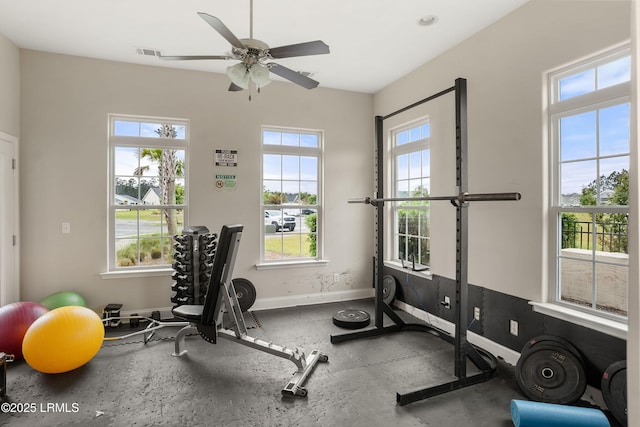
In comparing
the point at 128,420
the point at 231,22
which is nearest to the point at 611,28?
the point at 231,22

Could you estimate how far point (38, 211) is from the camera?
11.6ft

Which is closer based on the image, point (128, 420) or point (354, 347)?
point (128, 420)

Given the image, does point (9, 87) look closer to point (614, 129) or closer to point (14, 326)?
point (14, 326)

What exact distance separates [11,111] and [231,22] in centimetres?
242

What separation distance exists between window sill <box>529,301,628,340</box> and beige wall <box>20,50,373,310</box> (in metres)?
2.57

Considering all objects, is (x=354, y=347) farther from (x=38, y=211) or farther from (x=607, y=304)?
(x=38, y=211)

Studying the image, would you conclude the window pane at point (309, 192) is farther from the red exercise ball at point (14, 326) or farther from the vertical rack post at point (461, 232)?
the red exercise ball at point (14, 326)

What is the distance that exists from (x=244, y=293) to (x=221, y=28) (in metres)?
3.06

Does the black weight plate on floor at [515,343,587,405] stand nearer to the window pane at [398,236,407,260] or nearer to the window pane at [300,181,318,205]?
the window pane at [398,236,407,260]

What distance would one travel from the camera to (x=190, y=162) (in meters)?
3.99

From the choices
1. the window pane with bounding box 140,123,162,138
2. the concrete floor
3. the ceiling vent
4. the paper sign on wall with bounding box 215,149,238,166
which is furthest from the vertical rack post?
the window pane with bounding box 140,123,162,138

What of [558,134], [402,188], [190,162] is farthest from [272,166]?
[558,134]

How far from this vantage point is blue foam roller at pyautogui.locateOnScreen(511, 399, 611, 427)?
1849 mm

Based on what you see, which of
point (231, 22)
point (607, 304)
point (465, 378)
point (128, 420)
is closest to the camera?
point (128, 420)
